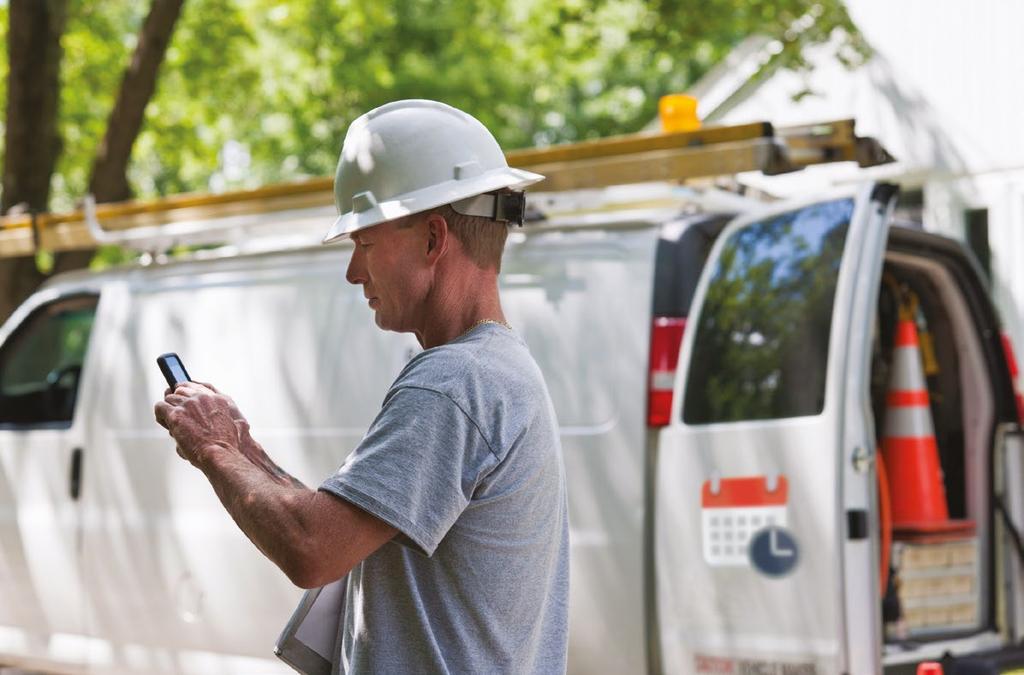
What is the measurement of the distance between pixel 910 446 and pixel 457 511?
3480mm

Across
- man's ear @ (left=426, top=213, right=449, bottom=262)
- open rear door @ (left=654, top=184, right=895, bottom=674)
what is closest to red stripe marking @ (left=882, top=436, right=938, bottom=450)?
open rear door @ (left=654, top=184, right=895, bottom=674)

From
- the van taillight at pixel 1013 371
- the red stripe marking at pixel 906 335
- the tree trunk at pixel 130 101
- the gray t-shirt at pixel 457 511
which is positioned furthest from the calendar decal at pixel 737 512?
the tree trunk at pixel 130 101

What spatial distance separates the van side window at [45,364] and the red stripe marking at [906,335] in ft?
11.1

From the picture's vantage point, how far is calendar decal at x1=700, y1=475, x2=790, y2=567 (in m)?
4.40

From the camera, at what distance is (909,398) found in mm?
5309

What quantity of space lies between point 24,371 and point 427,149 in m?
5.20

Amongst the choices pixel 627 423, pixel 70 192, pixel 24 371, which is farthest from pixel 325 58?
pixel 627 423

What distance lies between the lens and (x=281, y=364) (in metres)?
5.64

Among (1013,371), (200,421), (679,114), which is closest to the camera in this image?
(200,421)

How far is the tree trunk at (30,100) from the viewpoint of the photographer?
1008 cm

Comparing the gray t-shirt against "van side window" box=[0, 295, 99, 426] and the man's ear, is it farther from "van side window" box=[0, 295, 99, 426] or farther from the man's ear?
"van side window" box=[0, 295, 99, 426]

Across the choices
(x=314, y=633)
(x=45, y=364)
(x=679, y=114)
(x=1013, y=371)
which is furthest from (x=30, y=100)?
(x=314, y=633)

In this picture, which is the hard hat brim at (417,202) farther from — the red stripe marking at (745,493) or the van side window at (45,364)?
the van side window at (45,364)

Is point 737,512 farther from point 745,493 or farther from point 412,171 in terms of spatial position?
point 412,171
